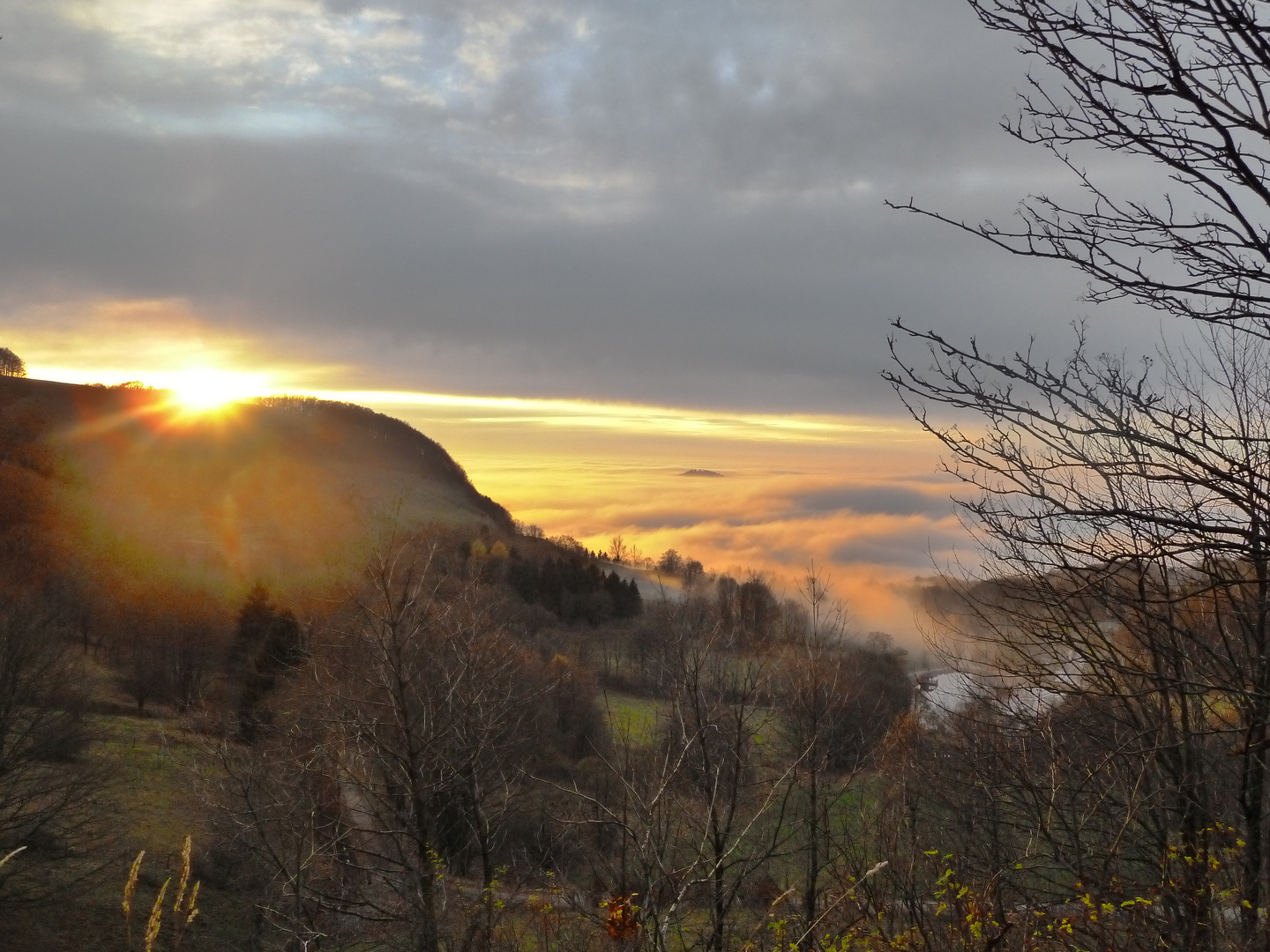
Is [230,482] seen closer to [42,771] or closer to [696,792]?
[42,771]

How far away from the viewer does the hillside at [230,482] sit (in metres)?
83.4

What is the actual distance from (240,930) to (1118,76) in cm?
3098

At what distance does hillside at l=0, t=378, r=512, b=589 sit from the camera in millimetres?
83375

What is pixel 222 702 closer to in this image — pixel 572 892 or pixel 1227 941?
pixel 572 892

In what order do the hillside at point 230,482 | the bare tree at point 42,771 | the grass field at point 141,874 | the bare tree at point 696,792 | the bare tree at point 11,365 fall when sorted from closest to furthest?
the bare tree at point 696,792 → the bare tree at point 42,771 → the grass field at point 141,874 → the hillside at point 230,482 → the bare tree at point 11,365

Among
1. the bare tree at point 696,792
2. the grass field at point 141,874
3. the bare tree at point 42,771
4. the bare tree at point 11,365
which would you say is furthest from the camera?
the bare tree at point 11,365

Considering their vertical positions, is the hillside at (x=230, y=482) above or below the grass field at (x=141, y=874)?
above

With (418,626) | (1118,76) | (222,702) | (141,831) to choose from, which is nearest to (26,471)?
(222,702)

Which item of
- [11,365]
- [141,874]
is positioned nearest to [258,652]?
[141,874]

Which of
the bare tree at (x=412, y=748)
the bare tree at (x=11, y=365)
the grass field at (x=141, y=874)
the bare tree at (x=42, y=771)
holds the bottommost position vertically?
the grass field at (x=141, y=874)

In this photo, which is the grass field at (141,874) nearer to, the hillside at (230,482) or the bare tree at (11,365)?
the hillside at (230,482)

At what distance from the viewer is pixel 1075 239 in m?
5.02

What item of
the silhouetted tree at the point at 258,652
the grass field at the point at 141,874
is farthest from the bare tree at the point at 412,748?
the silhouetted tree at the point at 258,652

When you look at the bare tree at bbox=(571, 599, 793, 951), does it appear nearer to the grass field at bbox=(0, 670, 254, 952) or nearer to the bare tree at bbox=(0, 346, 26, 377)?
the grass field at bbox=(0, 670, 254, 952)
